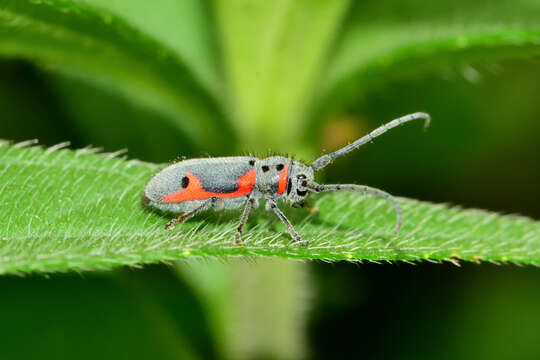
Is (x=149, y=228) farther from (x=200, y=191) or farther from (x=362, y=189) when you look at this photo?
(x=362, y=189)

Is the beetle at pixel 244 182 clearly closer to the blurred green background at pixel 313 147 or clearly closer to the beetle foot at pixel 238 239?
the beetle foot at pixel 238 239

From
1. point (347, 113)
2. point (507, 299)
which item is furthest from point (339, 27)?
point (507, 299)

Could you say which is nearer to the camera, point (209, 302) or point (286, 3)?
point (286, 3)

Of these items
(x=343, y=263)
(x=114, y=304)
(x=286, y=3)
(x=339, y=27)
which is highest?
(x=339, y=27)

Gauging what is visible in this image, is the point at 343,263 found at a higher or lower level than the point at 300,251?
higher

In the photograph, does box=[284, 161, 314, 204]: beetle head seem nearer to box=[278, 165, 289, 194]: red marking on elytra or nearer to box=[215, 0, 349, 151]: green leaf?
box=[278, 165, 289, 194]: red marking on elytra

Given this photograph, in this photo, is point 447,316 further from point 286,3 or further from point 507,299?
point 286,3

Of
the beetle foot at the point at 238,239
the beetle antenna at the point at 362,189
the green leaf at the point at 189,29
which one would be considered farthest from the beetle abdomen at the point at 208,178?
the green leaf at the point at 189,29
